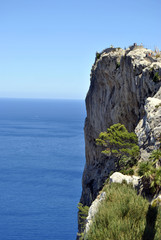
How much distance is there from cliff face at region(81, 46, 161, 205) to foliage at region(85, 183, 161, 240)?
1250cm

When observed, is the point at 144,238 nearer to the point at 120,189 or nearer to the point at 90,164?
the point at 120,189

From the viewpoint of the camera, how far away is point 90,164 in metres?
59.6

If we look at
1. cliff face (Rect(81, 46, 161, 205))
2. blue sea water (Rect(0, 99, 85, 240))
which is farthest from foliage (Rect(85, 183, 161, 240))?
blue sea water (Rect(0, 99, 85, 240))

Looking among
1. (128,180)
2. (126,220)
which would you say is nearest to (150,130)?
(128,180)

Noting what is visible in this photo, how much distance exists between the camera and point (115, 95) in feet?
158

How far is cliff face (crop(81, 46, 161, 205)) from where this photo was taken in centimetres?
3903

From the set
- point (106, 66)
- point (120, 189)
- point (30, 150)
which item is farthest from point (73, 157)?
point (120, 189)

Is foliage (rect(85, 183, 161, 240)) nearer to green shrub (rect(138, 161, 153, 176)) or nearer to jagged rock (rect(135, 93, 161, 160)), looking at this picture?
green shrub (rect(138, 161, 153, 176))

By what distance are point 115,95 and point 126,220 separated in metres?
35.6

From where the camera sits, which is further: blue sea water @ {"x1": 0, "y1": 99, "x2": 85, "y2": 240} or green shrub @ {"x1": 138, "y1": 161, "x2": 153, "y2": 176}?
blue sea water @ {"x1": 0, "y1": 99, "x2": 85, "y2": 240}

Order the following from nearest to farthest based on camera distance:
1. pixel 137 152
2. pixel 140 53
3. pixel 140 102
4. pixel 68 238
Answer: pixel 137 152 < pixel 140 102 < pixel 140 53 < pixel 68 238

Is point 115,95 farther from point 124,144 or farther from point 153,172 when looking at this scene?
point 153,172

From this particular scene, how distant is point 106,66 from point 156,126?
87.8 feet

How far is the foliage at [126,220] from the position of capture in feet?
43.1
